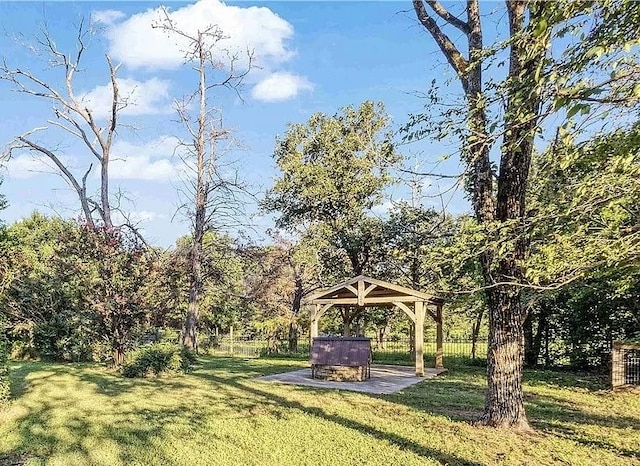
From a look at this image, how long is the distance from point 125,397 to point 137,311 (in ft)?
13.9

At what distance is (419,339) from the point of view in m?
12.1

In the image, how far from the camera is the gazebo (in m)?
12.2

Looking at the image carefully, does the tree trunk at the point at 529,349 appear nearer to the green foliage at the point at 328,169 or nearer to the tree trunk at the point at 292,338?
the green foliage at the point at 328,169

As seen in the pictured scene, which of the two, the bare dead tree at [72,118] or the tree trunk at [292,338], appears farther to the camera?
the tree trunk at [292,338]

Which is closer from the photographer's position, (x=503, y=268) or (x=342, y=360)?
(x=503, y=268)

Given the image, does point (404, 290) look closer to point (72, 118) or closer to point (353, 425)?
point (353, 425)

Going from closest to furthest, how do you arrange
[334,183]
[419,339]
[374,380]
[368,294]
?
[374,380], [419,339], [368,294], [334,183]

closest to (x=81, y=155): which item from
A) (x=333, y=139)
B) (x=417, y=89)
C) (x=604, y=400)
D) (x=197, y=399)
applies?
(x=333, y=139)

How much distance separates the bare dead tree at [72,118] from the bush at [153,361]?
16.7ft

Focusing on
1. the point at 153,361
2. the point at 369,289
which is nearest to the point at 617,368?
the point at 369,289

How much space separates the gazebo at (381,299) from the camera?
1221 centimetres

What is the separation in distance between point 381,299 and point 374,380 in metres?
2.32

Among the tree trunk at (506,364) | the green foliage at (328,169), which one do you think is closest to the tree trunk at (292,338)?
the green foliage at (328,169)

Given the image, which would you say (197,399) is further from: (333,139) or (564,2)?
(333,139)
